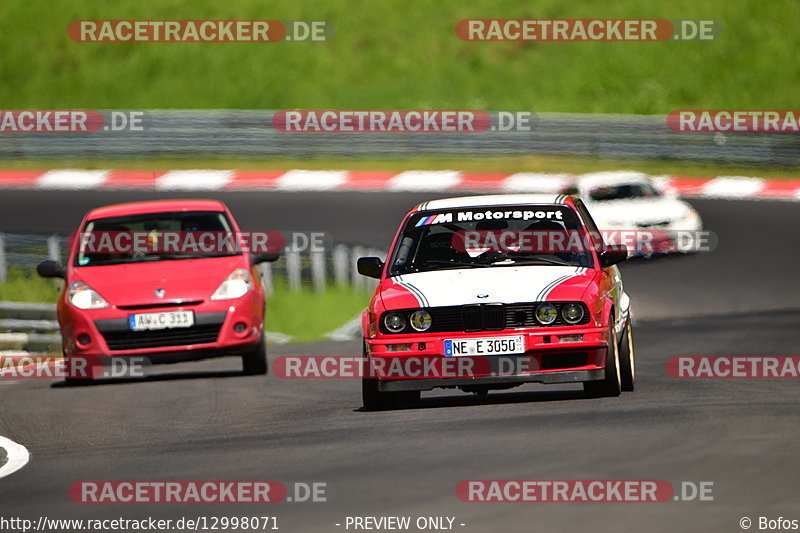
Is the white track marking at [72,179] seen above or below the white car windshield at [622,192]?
above

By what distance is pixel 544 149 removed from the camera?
31594 mm

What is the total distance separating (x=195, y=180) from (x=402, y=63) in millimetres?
11336

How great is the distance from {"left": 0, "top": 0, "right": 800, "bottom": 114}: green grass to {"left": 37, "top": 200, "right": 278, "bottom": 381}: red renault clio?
927 inches

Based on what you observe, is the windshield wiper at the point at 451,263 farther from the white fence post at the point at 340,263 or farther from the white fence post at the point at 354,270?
the white fence post at the point at 354,270

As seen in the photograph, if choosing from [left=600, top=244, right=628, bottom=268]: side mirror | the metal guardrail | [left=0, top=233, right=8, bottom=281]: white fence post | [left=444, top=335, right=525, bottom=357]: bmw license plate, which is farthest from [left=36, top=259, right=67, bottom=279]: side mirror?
the metal guardrail

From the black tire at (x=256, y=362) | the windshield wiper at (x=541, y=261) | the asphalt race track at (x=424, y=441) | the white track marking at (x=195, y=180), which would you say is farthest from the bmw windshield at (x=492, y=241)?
the white track marking at (x=195, y=180)

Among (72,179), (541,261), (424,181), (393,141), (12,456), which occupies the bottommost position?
(12,456)

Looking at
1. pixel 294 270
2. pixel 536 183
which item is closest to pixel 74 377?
pixel 294 270

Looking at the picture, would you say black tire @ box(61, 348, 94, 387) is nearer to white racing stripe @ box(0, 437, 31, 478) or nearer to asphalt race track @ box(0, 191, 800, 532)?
asphalt race track @ box(0, 191, 800, 532)

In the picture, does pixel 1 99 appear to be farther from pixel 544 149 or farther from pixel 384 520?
pixel 384 520

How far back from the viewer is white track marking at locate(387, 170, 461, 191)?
2900 centimetres

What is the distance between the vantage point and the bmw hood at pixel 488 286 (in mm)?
11047

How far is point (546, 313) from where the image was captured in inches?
435

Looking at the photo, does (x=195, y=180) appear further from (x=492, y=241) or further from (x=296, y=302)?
(x=492, y=241)
